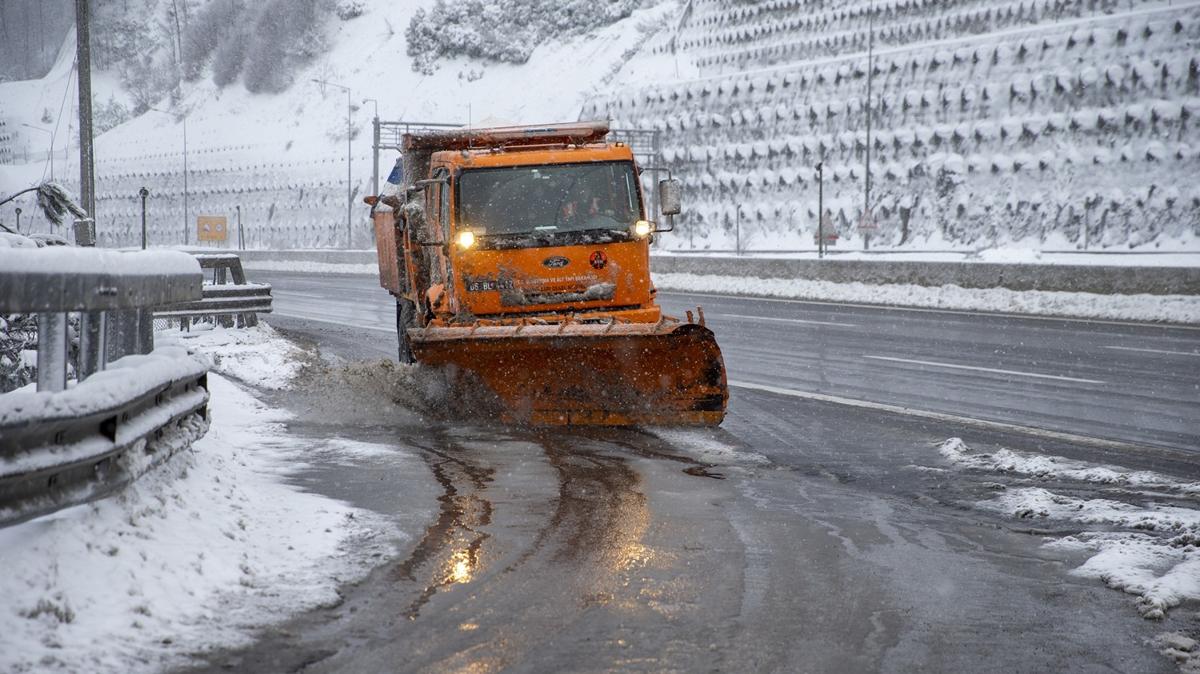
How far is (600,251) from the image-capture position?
11867 mm

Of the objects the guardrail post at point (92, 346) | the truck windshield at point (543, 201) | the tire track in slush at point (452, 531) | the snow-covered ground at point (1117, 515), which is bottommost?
the snow-covered ground at point (1117, 515)

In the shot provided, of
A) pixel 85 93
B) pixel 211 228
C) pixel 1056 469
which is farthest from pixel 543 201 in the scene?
pixel 211 228

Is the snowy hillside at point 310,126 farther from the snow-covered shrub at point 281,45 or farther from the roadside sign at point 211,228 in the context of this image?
the roadside sign at point 211,228

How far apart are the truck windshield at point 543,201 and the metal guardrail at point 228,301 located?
7.36 meters

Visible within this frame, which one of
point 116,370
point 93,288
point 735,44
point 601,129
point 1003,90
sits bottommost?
point 116,370

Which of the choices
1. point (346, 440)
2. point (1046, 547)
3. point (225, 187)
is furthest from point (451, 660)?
point (225, 187)

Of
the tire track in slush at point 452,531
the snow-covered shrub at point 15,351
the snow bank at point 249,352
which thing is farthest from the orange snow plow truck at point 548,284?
the snow-covered shrub at point 15,351

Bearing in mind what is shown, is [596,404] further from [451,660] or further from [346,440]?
[451,660]

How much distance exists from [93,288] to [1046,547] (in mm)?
4550

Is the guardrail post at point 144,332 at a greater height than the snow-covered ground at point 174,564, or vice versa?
the guardrail post at point 144,332

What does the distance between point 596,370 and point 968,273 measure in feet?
60.8

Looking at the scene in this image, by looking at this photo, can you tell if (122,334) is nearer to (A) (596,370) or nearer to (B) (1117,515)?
(A) (596,370)

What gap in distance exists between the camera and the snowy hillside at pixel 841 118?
152 ft

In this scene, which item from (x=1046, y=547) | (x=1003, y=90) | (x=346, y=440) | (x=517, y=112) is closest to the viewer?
(x=1046, y=547)
